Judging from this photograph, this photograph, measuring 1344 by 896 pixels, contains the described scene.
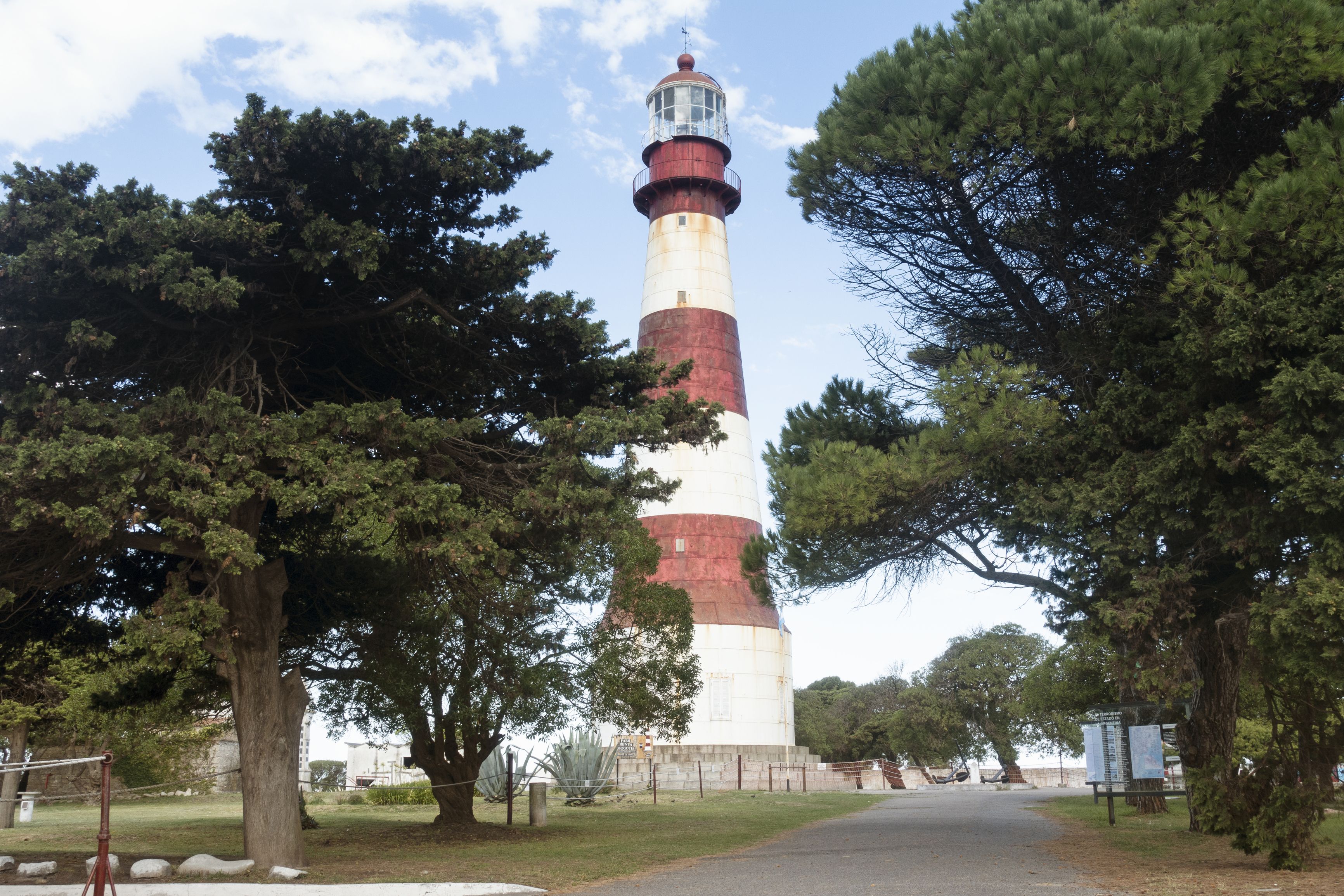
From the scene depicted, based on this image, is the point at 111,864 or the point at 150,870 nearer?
the point at 111,864

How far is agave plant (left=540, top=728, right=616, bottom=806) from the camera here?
82.1 feet

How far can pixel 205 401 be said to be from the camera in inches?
411

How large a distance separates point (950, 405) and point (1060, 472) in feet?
4.90

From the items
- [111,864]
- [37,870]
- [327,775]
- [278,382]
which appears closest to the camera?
[111,864]

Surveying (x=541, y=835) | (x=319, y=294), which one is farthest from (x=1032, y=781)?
(x=319, y=294)

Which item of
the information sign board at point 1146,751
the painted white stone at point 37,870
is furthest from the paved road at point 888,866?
the painted white stone at point 37,870

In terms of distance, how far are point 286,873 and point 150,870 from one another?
1342 millimetres

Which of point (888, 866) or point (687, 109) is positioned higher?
point (687, 109)

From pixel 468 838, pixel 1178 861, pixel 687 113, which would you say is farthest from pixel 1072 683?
pixel 687 113

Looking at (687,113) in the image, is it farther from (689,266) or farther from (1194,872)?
(1194,872)

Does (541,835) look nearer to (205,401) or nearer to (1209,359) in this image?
(205,401)

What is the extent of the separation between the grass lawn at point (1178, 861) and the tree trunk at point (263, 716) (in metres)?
8.16

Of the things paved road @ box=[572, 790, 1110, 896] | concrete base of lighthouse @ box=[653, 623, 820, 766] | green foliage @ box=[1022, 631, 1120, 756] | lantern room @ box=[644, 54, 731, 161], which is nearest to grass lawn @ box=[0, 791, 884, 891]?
paved road @ box=[572, 790, 1110, 896]

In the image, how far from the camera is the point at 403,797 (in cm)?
2686
